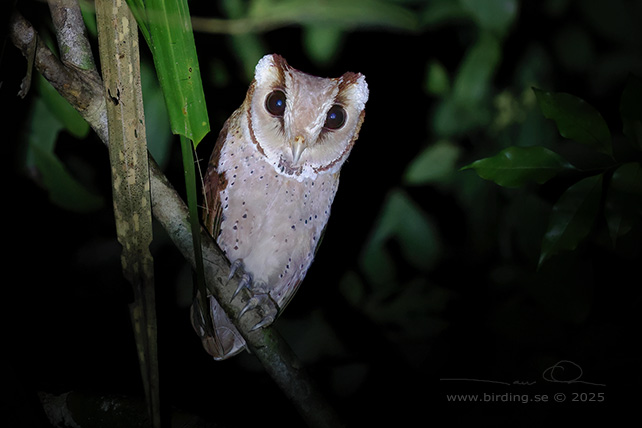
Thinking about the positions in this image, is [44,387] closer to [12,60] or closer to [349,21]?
[12,60]

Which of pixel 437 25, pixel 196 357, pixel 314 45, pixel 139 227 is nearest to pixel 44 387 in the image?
pixel 196 357

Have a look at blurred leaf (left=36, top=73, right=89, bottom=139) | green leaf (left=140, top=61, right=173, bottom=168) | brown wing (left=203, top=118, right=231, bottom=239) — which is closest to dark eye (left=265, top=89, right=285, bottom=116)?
brown wing (left=203, top=118, right=231, bottom=239)

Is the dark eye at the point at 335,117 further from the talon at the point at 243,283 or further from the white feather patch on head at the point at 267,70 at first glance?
the talon at the point at 243,283

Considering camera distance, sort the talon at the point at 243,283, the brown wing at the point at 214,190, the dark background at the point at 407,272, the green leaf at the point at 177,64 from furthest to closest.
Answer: the dark background at the point at 407,272
the brown wing at the point at 214,190
the talon at the point at 243,283
the green leaf at the point at 177,64

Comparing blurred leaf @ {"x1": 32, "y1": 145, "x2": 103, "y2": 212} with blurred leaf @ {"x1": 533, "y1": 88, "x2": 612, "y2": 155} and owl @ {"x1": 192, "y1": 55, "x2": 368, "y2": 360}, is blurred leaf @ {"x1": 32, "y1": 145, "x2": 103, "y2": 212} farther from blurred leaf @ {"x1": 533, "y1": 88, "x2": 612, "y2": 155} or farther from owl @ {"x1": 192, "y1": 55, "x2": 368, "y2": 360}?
blurred leaf @ {"x1": 533, "y1": 88, "x2": 612, "y2": 155}
